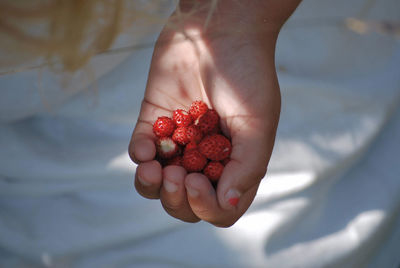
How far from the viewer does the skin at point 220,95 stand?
0.76 meters

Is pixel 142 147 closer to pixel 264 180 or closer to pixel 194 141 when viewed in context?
pixel 194 141

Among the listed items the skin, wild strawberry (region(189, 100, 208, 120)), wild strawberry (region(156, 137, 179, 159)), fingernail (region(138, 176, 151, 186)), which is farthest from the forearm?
fingernail (region(138, 176, 151, 186))

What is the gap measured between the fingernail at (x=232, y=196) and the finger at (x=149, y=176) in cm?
13

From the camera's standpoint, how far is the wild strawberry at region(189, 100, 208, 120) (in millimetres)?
892

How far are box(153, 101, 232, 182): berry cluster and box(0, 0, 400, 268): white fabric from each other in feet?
0.97

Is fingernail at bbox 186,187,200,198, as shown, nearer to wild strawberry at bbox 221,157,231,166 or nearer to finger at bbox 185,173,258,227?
finger at bbox 185,173,258,227

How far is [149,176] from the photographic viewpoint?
0.75 meters

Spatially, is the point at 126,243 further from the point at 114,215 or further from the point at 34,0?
the point at 34,0

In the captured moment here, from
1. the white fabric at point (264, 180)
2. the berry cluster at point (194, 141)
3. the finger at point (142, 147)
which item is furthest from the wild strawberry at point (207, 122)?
the white fabric at point (264, 180)

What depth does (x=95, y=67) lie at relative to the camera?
1012 mm

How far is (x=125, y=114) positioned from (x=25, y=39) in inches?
26.6

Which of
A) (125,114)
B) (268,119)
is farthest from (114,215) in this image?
(268,119)

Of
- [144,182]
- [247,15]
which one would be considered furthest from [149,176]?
[247,15]

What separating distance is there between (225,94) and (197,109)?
0.07m
